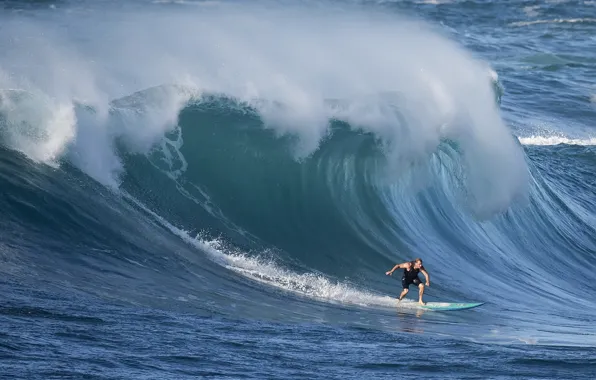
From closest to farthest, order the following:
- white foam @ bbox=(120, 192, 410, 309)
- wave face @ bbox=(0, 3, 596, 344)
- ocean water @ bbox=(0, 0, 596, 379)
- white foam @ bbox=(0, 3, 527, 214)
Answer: ocean water @ bbox=(0, 0, 596, 379)
wave face @ bbox=(0, 3, 596, 344)
white foam @ bbox=(120, 192, 410, 309)
white foam @ bbox=(0, 3, 527, 214)

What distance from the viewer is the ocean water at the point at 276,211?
33.9 ft

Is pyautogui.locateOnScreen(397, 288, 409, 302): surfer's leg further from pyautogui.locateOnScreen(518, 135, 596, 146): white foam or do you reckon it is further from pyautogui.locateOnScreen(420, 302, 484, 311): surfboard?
pyautogui.locateOnScreen(518, 135, 596, 146): white foam

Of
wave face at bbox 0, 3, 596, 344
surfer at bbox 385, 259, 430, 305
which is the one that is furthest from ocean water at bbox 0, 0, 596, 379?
surfer at bbox 385, 259, 430, 305

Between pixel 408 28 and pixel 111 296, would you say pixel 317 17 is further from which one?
pixel 111 296

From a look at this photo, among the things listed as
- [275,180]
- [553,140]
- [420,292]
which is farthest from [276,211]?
[553,140]

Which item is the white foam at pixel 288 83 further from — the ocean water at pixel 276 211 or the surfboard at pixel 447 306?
the surfboard at pixel 447 306

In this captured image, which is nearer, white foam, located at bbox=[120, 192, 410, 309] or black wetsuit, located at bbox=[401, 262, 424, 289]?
white foam, located at bbox=[120, 192, 410, 309]

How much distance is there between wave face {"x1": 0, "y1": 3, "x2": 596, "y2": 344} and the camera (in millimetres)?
13453

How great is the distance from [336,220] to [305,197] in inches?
27.2

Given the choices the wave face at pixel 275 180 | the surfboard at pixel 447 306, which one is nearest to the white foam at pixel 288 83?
the wave face at pixel 275 180

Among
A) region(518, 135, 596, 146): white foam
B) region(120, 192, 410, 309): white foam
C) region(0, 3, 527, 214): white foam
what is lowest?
region(120, 192, 410, 309): white foam

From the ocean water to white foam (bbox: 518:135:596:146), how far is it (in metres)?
1.57

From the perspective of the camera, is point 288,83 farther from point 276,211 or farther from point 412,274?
point 412,274

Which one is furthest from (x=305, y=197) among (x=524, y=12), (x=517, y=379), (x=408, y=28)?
(x=524, y=12)
